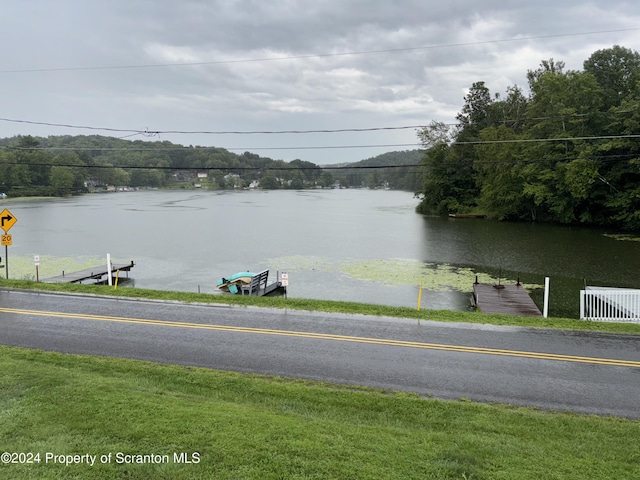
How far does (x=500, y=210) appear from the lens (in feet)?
186

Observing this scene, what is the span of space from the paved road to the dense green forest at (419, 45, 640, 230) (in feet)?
87.5

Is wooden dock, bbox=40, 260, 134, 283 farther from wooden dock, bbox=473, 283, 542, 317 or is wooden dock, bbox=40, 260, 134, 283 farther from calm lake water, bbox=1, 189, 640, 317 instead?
Result: wooden dock, bbox=473, 283, 542, 317

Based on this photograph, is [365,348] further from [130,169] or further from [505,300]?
[130,169]

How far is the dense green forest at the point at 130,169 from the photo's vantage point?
95.4m

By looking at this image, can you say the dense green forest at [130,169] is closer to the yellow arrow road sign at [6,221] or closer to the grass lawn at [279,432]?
the yellow arrow road sign at [6,221]

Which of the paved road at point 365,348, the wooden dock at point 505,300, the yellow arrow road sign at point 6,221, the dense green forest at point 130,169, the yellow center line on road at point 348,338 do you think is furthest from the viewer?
the dense green forest at point 130,169

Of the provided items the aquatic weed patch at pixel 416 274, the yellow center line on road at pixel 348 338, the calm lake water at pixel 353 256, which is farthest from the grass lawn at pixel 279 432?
the aquatic weed patch at pixel 416 274

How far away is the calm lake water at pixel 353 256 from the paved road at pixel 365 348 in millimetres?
6539

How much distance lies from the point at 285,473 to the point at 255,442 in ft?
2.17

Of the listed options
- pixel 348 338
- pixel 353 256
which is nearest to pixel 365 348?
pixel 348 338

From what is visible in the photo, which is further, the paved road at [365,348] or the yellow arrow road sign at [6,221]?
the yellow arrow road sign at [6,221]

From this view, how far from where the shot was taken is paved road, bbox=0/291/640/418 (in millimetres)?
7566

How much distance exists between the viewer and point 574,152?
4553cm

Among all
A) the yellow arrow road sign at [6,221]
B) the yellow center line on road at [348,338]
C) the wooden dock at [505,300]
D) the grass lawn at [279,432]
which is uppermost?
the yellow arrow road sign at [6,221]
